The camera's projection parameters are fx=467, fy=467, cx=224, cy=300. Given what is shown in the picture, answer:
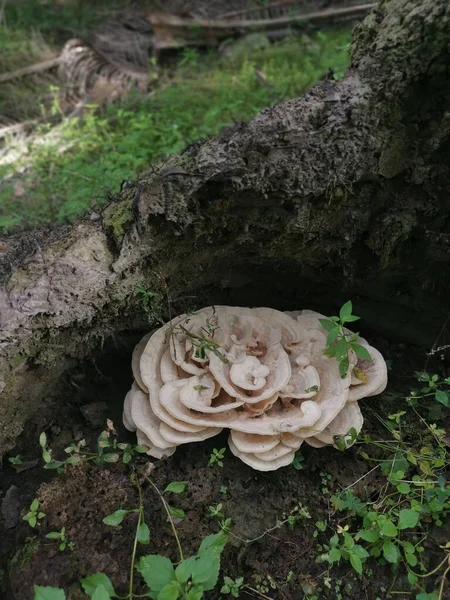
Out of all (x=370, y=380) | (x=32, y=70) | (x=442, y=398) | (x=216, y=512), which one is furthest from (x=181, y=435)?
(x=32, y=70)

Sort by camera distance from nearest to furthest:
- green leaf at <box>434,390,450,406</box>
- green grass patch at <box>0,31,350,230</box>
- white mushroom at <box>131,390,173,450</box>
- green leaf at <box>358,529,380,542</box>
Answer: green leaf at <box>358,529,380,542</box>, white mushroom at <box>131,390,173,450</box>, green leaf at <box>434,390,450,406</box>, green grass patch at <box>0,31,350,230</box>

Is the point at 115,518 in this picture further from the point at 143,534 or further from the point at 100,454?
the point at 100,454

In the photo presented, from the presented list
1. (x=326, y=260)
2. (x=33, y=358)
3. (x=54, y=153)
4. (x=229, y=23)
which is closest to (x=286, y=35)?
(x=229, y=23)

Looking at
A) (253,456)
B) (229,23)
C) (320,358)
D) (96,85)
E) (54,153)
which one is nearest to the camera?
(253,456)

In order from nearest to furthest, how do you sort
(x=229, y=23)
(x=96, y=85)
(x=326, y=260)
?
(x=326, y=260)
(x=96, y=85)
(x=229, y=23)

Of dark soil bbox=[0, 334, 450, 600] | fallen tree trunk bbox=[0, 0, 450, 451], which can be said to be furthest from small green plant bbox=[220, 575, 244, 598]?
fallen tree trunk bbox=[0, 0, 450, 451]

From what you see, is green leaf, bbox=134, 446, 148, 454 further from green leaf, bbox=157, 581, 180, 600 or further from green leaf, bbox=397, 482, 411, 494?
green leaf, bbox=397, 482, 411, 494

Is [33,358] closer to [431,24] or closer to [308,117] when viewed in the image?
[308,117]
